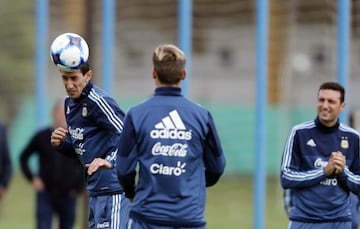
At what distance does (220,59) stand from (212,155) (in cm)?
1808

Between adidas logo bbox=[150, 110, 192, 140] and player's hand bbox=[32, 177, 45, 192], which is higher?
adidas logo bbox=[150, 110, 192, 140]

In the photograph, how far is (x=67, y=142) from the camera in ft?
28.3

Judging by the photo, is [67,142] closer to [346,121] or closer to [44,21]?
[346,121]

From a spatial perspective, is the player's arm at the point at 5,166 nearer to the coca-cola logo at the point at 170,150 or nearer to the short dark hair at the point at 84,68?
the short dark hair at the point at 84,68

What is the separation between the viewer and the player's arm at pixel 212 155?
23.9 feet

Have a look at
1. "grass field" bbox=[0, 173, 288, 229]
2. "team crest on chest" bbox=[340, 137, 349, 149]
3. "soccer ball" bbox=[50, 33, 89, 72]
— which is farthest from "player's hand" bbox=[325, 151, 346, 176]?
"grass field" bbox=[0, 173, 288, 229]

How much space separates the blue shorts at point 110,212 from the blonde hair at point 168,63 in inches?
66.9

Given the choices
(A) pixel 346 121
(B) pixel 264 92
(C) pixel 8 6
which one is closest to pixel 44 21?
(B) pixel 264 92

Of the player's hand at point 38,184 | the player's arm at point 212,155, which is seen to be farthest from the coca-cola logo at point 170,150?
the player's hand at point 38,184

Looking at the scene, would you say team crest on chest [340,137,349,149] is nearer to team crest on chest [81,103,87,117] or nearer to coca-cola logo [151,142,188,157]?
team crest on chest [81,103,87,117]

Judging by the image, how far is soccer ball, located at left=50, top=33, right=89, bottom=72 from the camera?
323 inches

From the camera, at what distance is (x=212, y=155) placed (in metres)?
7.33

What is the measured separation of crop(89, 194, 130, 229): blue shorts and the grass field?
10312mm

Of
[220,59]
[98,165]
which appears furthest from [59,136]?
[220,59]
